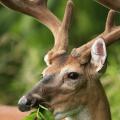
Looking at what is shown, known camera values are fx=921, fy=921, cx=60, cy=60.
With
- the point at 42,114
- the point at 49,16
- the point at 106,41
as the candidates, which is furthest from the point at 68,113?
the point at 49,16

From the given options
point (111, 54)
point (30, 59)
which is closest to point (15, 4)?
point (111, 54)

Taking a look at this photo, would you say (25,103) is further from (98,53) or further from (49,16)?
(49,16)

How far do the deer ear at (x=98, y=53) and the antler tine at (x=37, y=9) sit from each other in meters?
0.52

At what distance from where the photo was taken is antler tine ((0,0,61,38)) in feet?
21.6

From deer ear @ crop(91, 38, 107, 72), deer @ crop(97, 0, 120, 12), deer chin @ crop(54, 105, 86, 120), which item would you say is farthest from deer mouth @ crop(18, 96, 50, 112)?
deer @ crop(97, 0, 120, 12)

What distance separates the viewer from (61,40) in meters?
6.38

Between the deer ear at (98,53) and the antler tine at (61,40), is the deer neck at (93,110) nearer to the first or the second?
the deer ear at (98,53)

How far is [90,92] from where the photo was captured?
6113mm

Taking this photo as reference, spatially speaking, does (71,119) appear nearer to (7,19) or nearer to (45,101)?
(45,101)

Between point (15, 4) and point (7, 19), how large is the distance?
4206mm

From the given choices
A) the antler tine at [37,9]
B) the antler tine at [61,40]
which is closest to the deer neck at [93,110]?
the antler tine at [61,40]

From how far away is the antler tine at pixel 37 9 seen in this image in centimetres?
658

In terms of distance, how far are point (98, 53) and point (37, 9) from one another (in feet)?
2.51

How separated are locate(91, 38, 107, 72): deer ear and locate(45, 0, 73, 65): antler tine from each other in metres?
0.22
